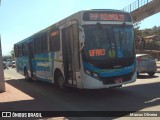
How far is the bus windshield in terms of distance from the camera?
39.2ft

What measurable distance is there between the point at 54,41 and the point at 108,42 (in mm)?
3572

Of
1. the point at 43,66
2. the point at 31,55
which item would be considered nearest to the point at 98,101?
the point at 43,66

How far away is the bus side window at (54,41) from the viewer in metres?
14.5

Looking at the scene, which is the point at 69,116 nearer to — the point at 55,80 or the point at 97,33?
the point at 97,33

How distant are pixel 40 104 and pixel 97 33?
3.36 m

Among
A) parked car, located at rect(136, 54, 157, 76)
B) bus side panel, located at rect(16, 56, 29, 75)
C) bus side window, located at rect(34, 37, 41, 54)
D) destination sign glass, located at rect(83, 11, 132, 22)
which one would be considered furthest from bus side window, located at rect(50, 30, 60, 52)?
parked car, located at rect(136, 54, 157, 76)

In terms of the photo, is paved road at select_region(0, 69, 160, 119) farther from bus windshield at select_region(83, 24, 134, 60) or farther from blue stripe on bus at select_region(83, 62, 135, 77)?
bus windshield at select_region(83, 24, 134, 60)

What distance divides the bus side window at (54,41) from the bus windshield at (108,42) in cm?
279

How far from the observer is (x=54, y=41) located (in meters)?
15.0

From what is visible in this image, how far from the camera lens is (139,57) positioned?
2119 centimetres

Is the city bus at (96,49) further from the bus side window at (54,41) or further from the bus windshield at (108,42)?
the bus side window at (54,41)

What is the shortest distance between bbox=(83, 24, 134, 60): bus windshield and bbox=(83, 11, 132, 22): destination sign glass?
31 centimetres

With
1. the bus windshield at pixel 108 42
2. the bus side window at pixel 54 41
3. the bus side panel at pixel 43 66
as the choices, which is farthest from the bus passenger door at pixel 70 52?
the bus side panel at pixel 43 66

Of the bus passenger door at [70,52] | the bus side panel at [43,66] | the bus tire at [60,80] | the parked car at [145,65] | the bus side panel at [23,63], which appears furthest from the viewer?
the bus side panel at [23,63]
